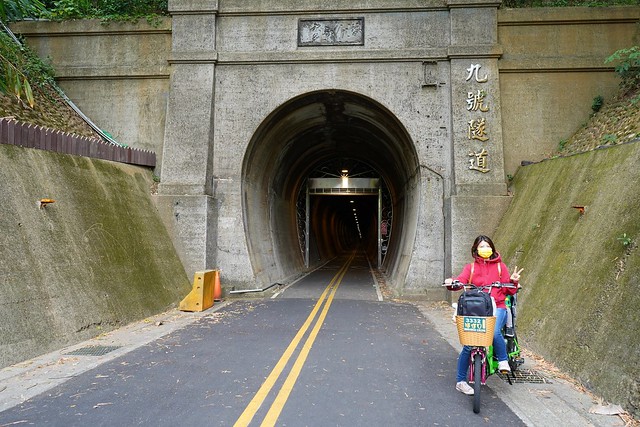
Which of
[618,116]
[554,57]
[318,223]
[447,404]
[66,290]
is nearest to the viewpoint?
[447,404]

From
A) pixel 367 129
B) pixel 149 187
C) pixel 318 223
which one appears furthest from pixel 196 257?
pixel 318 223

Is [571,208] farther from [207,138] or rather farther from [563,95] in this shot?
[207,138]

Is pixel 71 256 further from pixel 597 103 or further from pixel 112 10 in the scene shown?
pixel 597 103

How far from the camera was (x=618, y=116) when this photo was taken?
10.8 metres

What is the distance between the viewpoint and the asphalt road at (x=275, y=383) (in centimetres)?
428

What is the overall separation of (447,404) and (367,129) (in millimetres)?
12531

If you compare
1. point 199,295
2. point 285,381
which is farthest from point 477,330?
point 199,295

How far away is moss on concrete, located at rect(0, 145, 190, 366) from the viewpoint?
21.6 feet

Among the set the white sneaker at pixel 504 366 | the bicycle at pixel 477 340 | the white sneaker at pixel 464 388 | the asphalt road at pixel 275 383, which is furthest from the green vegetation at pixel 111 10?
the white sneaker at pixel 504 366

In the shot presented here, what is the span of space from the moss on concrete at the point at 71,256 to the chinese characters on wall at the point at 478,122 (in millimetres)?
8633

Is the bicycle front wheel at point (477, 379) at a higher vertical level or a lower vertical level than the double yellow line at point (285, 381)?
higher

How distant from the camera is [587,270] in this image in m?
6.30

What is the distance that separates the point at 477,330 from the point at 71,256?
23.0 ft

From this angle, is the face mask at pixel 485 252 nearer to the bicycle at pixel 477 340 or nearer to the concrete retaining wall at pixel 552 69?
the bicycle at pixel 477 340
